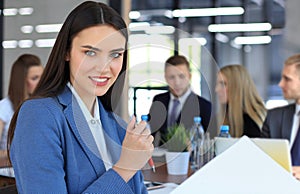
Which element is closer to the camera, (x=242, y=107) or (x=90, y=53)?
(x=90, y=53)

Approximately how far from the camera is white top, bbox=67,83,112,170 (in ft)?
3.78

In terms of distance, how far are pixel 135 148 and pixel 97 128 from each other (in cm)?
13

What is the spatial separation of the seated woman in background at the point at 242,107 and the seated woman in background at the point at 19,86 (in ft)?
4.64

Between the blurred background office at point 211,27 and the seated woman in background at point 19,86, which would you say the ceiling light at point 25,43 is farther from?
the seated woman in background at point 19,86

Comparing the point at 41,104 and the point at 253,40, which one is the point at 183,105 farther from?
the point at 253,40

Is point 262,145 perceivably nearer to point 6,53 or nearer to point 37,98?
point 37,98

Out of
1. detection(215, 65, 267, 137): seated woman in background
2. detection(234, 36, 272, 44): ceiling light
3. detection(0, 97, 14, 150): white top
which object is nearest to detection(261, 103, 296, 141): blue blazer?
detection(215, 65, 267, 137): seated woman in background

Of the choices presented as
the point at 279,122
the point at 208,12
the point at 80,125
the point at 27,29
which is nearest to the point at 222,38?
the point at 208,12

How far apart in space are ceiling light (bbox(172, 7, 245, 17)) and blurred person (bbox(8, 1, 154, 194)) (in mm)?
5441

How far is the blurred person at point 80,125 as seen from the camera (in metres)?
1.10

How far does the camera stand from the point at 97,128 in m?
1.22

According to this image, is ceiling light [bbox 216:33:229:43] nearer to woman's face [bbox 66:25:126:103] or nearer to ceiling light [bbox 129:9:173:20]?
ceiling light [bbox 129:9:173:20]

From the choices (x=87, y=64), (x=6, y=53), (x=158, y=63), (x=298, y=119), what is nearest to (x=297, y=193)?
(x=158, y=63)

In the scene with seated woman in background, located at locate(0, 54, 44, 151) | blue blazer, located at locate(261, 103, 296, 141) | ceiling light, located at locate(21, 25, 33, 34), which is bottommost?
blue blazer, located at locate(261, 103, 296, 141)
